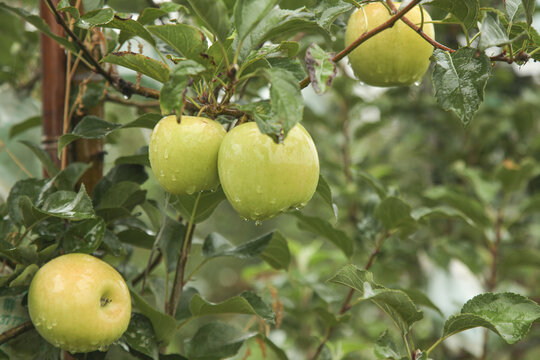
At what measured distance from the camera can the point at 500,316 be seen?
0.59 meters

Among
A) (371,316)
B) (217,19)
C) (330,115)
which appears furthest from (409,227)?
(371,316)

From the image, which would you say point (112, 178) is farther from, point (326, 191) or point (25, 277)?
point (326, 191)

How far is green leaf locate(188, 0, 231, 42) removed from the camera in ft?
1.52

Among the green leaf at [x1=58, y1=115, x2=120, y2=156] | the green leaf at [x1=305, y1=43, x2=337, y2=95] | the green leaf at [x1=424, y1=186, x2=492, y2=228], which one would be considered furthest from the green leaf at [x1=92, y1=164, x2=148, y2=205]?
the green leaf at [x1=424, y1=186, x2=492, y2=228]

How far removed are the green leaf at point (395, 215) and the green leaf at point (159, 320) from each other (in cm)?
44

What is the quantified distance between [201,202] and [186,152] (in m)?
0.22

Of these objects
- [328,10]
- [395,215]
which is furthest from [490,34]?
[395,215]

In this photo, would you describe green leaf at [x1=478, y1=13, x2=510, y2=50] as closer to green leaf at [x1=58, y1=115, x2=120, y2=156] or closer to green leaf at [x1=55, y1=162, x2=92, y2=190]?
green leaf at [x1=58, y1=115, x2=120, y2=156]

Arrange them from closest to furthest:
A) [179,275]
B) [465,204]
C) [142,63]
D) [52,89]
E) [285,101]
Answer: [285,101] < [142,63] < [179,275] < [52,89] < [465,204]

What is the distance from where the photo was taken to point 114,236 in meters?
0.72

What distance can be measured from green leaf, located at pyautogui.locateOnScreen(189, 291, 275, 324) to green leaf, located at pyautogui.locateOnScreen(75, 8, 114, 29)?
346 mm

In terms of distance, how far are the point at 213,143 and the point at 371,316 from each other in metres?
2.03

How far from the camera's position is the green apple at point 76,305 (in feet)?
Result: 1.86

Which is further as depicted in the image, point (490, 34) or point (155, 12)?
point (155, 12)
